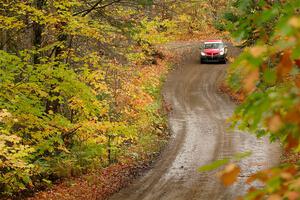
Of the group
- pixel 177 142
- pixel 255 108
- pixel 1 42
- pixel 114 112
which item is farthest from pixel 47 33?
pixel 255 108

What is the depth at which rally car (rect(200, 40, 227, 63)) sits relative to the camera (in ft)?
124

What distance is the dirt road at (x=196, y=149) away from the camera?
44.3 ft

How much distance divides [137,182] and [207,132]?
725 cm

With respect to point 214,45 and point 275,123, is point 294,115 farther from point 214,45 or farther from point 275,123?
point 214,45

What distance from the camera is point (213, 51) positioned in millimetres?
38156

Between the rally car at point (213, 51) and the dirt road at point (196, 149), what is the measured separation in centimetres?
546

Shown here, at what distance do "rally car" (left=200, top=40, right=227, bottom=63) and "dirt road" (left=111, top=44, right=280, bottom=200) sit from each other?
546 cm

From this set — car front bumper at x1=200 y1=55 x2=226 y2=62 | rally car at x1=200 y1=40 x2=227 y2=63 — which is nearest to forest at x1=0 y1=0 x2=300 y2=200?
rally car at x1=200 y1=40 x2=227 y2=63

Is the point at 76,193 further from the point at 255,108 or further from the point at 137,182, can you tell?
the point at 255,108

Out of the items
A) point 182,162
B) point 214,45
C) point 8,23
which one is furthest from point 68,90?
point 214,45

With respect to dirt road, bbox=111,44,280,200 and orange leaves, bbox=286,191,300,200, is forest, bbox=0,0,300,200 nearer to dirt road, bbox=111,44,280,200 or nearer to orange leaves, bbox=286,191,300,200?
dirt road, bbox=111,44,280,200

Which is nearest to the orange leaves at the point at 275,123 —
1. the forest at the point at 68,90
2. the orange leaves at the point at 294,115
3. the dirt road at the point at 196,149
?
the orange leaves at the point at 294,115

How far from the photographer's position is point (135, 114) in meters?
19.1

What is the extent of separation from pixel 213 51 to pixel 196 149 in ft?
69.1
